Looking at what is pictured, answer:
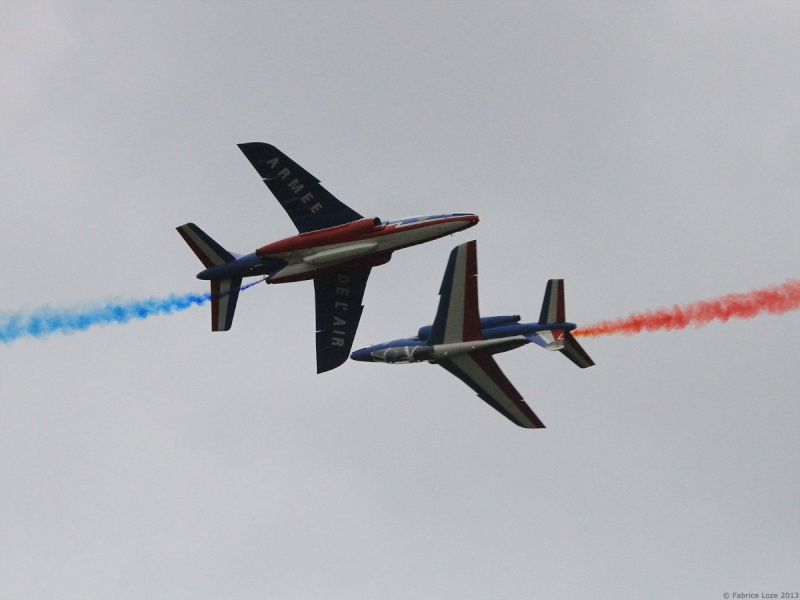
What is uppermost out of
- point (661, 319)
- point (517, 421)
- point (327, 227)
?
point (327, 227)

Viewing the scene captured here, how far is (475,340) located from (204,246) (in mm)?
16005

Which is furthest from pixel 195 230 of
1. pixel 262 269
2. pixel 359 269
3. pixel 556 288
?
pixel 556 288

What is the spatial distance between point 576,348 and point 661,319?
193 inches

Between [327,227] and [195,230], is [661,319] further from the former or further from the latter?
[195,230]

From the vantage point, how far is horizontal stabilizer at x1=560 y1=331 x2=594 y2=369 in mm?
76125

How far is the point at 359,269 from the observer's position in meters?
80.9

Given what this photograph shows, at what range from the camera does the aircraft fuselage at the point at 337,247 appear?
76625 millimetres

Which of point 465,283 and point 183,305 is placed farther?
point 183,305

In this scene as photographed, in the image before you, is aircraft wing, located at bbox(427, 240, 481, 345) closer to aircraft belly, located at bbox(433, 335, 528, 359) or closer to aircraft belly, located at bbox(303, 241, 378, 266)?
aircraft belly, located at bbox(433, 335, 528, 359)

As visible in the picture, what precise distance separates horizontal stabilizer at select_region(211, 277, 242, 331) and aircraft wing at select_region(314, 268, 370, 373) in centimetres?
465

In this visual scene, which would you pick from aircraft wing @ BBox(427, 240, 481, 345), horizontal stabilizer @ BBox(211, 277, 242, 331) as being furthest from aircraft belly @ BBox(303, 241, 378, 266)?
aircraft wing @ BBox(427, 240, 481, 345)

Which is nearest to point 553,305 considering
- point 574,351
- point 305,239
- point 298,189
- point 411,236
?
point 574,351

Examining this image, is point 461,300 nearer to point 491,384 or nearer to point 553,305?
point 491,384

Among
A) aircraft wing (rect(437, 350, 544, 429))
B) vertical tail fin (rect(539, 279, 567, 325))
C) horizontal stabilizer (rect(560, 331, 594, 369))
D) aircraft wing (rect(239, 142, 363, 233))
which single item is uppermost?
aircraft wing (rect(239, 142, 363, 233))
